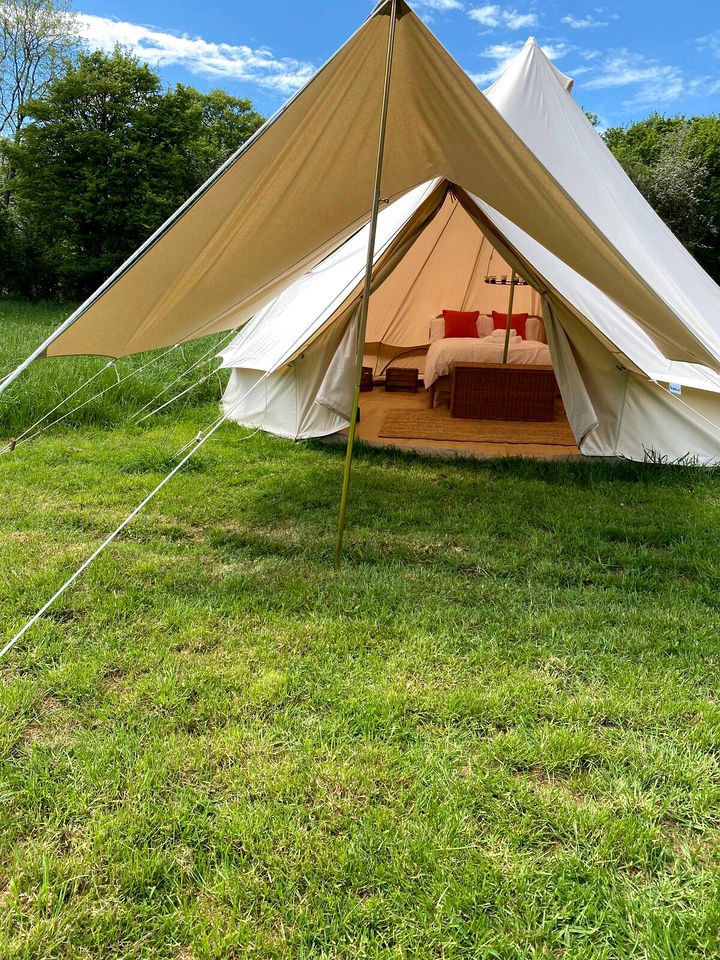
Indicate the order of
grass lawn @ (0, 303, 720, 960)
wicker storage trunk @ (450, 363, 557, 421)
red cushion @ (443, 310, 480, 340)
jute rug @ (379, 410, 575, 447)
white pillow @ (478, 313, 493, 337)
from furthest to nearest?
1. white pillow @ (478, 313, 493, 337)
2. red cushion @ (443, 310, 480, 340)
3. wicker storage trunk @ (450, 363, 557, 421)
4. jute rug @ (379, 410, 575, 447)
5. grass lawn @ (0, 303, 720, 960)

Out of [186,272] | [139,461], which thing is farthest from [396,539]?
[139,461]

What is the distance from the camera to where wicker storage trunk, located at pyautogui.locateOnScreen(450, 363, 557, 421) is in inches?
227

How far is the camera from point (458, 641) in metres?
2.31

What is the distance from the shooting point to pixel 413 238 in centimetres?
448

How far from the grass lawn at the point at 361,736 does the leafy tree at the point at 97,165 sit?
16666 millimetres

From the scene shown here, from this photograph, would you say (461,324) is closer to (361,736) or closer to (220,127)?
(361,736)

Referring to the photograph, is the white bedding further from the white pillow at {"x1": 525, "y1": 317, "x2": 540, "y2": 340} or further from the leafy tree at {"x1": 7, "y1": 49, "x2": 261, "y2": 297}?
the leafy tree at {"x1": 7, "y1": 49, "x2": 261, "y2": 297}

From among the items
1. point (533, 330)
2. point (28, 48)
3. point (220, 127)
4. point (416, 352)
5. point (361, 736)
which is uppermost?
point (28, 48)

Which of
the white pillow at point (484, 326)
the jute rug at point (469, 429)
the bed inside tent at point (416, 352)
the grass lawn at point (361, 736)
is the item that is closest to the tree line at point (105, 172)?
the bed inside tent at point (416, 352)

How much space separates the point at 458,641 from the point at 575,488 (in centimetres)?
199

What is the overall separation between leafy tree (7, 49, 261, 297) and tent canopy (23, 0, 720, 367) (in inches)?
636

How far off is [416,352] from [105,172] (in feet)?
45.2

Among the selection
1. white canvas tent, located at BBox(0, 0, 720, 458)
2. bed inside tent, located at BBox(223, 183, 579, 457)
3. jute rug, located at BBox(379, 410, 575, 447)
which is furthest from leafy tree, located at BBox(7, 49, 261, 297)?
white canvas tent, located at BBox(0, 0, 720, 458)

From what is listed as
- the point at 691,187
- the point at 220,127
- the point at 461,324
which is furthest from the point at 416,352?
the point at 220,127
